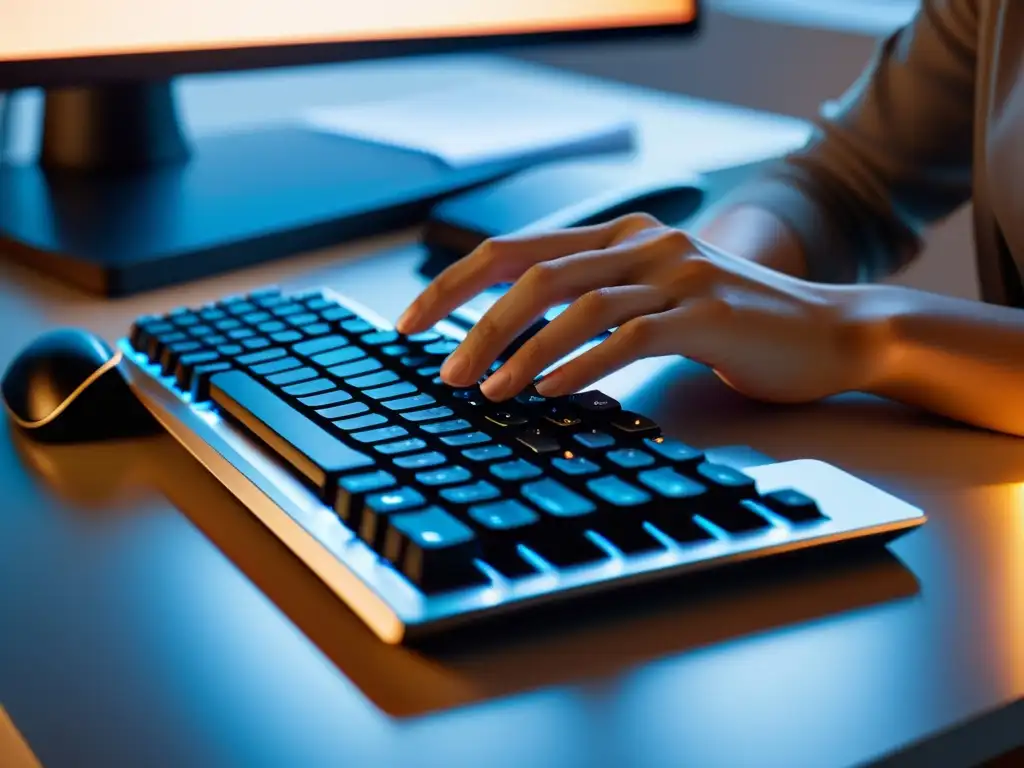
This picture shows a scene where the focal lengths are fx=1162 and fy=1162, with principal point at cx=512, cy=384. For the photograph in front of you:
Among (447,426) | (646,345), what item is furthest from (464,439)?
(646,345)

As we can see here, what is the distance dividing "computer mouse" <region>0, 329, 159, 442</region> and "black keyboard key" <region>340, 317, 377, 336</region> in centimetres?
10

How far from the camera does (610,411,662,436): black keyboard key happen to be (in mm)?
471

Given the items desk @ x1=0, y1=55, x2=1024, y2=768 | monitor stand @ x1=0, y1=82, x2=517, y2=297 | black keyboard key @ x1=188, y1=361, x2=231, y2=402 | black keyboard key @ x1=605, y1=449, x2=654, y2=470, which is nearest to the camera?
desk @ x1=0, y1=55, x2=1024, y2=768

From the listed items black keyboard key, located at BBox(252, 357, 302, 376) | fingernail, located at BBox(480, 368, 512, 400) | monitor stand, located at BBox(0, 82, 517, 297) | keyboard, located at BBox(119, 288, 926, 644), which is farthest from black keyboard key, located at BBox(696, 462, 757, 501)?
monitor stand, located at BBox(0, 82, 517, 297)

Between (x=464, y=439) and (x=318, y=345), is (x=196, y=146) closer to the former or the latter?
(x=318, y=345)

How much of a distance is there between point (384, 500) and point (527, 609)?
0.22ft

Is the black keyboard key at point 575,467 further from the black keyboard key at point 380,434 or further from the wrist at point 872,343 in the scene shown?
the wrist at point 872,343

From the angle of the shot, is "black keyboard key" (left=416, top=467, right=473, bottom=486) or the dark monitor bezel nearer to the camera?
"black keyboard key" (left=416, top=467, right=473, bottom=486)

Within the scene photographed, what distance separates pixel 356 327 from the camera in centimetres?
59

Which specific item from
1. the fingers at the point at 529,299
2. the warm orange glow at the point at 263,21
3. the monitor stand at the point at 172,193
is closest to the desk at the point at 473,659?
the fingers at the point at 529,299

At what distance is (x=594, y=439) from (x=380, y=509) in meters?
0.10

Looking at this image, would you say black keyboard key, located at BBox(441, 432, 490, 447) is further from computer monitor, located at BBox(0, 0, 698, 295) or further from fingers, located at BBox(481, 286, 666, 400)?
computer monitor, located at BBox(0, 0, 698, 295)

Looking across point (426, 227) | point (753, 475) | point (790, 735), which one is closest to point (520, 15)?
point (426, 227)

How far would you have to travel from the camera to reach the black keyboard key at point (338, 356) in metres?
0.55
